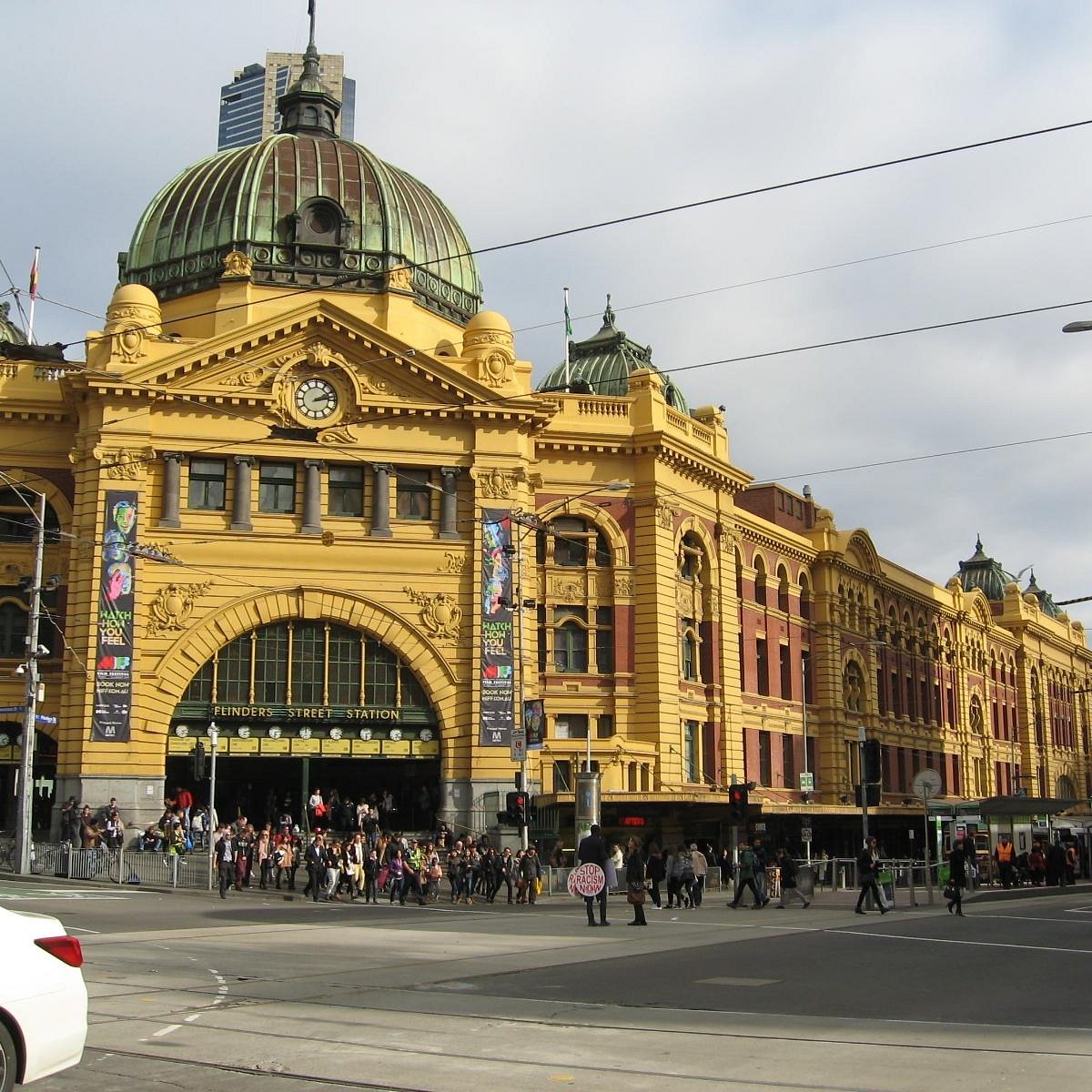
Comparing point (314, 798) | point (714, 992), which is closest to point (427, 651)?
point (314, 798)

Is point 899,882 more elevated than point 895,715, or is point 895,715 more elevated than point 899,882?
point 895,715

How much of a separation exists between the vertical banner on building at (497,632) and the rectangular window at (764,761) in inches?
700

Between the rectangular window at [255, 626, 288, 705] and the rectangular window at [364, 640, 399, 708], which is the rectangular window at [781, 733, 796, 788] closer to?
the rectangular window at [364, 640, 399, 708]

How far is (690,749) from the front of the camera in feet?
183

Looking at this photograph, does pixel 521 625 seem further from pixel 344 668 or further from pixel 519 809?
pixel 344 668

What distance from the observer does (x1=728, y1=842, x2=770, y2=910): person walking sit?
32.9 meters

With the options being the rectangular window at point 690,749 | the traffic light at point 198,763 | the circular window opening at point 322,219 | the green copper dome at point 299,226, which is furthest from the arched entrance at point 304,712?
the circular window opening at point 322,219

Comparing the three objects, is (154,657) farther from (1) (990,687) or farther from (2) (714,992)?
(1) (990,687)

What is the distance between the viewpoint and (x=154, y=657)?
46625 millimetres

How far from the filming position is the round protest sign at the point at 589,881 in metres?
26.5

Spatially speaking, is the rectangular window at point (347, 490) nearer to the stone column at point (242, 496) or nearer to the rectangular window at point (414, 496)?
the rectangular window at point (414, 496)

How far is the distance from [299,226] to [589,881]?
35.0m

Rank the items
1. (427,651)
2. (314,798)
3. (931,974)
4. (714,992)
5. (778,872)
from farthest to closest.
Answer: (427,651) < (314,798) < (778,872) < (931,974) < (714,992)

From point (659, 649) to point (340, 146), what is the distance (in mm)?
24009
